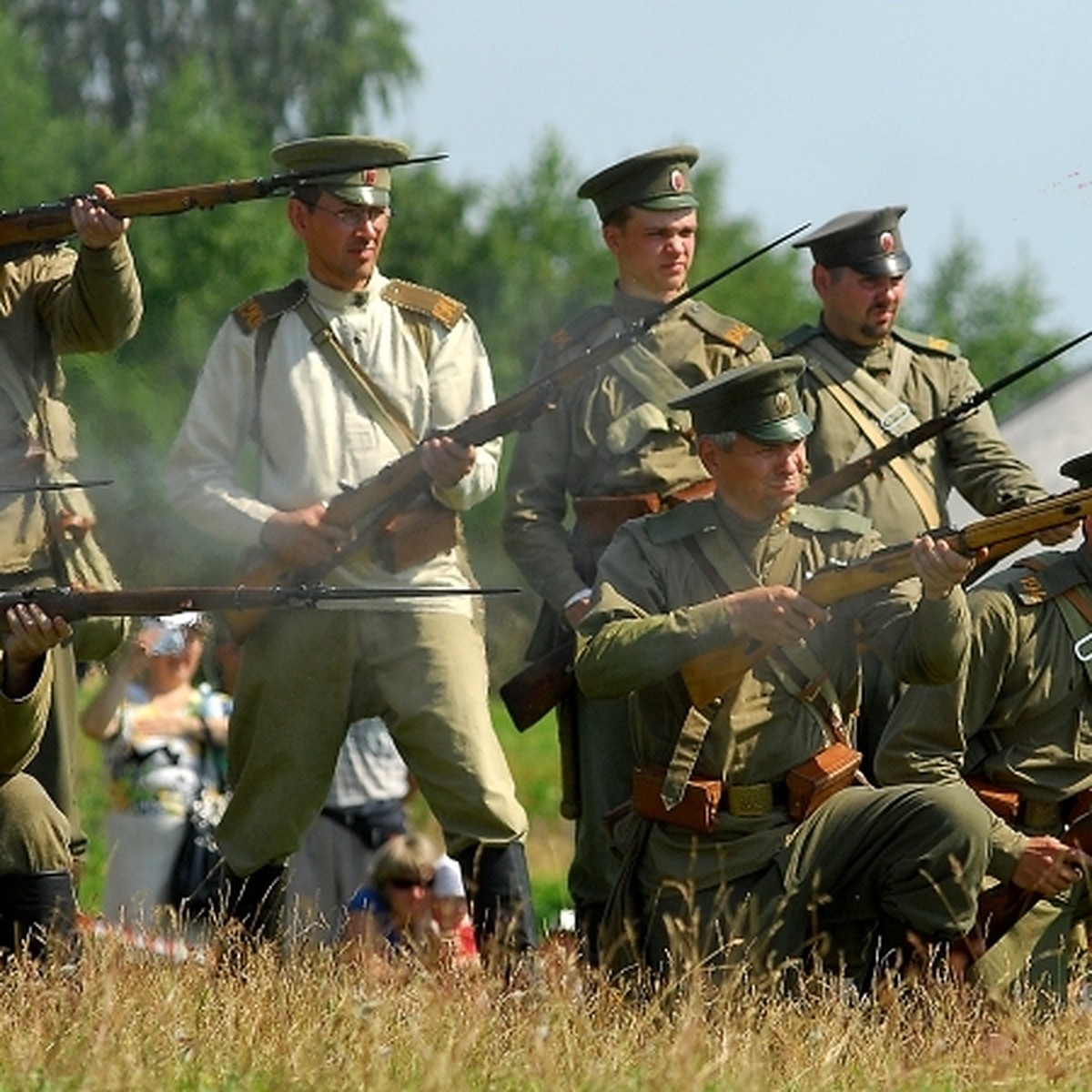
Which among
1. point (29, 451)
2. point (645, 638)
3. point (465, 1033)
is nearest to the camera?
point (465, 1033)

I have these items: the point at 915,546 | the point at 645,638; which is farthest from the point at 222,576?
the point at 915,546

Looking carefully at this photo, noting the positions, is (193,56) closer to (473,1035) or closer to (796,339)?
(796,339)

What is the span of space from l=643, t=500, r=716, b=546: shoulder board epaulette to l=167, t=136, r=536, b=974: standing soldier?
583 millimetres

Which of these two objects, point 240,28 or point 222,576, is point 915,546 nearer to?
point 222,576

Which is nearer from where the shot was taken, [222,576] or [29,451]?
[29,451]

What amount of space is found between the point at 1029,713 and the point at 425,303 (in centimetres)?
198

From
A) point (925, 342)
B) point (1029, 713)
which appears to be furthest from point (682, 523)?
point (925, 342)

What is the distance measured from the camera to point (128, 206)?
7.59 m

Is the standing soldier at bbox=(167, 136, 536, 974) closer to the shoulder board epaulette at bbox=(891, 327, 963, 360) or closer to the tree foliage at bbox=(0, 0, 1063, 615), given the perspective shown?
the shoulder board epaulette at bbox=(891, 327, 963, 360)

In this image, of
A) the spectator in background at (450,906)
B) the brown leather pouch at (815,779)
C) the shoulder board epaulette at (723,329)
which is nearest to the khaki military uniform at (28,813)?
the spectator in background at (450,906)

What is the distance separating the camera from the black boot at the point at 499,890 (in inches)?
311

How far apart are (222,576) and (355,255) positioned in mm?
1076

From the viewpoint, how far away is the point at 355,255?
8234 mm

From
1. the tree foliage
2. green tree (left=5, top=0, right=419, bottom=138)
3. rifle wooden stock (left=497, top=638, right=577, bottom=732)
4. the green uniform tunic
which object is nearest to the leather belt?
rifle wooden stock (left=497, top=638, right=577, bottom=732)
